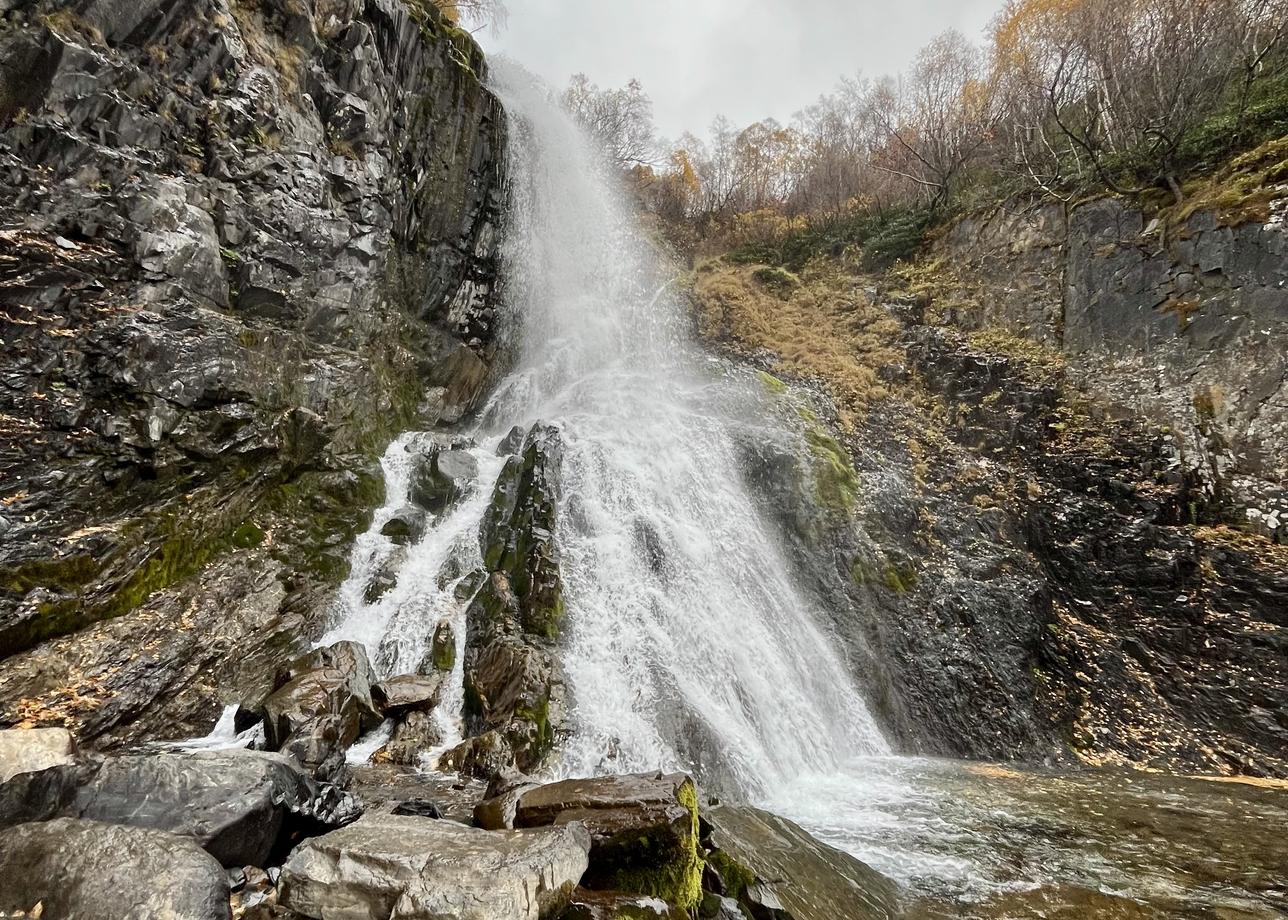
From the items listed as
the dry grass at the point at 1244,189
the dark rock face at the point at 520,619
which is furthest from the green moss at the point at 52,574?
the dry grass at the point at 1244,189

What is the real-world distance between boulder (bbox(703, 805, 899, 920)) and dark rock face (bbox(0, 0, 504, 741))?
24.0ft

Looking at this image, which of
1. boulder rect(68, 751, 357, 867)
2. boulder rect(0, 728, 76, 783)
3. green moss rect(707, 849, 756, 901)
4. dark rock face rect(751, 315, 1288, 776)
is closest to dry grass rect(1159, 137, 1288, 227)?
dark rock face rect(751, 315, 1288, 776)

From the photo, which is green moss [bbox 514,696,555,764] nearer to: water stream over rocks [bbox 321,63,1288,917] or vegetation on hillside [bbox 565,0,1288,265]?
water stream over rocks [bbox 321,63,1288,917]

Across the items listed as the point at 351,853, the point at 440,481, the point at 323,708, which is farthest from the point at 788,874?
the point at 440,481

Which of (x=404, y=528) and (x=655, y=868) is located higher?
(x=655, y=868)

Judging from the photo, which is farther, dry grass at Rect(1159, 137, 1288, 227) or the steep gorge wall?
dry grass at Rect(1159, 137, 1288, 227)

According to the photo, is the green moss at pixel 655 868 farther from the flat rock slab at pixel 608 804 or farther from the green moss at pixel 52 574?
the green moss at pixel 52 574

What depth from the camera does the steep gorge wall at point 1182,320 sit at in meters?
9.92

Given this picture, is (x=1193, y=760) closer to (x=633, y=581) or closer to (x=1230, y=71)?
(x=633, y=581)

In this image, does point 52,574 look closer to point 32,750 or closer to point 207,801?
point 32,750

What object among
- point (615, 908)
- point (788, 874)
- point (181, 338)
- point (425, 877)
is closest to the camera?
point (425, 877)

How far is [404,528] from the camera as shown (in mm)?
11852

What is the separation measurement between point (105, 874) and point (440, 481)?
34.7 feet

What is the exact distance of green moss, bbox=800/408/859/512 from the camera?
12.9 meters
